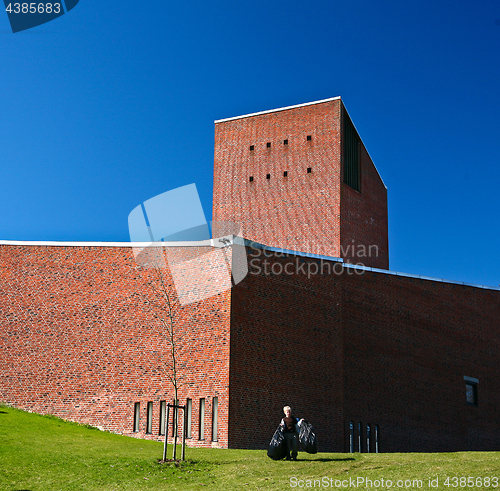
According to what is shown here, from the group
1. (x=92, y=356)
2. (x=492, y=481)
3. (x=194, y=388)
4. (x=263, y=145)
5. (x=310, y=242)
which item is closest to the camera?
(x=492, y=481)

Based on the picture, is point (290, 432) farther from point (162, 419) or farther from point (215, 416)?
point (162, 419)

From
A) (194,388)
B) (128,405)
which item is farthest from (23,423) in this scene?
(194,388)

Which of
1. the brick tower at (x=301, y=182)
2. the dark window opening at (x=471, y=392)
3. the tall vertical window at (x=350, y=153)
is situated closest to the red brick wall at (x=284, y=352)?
the dark window opening at (x=471, y=392)

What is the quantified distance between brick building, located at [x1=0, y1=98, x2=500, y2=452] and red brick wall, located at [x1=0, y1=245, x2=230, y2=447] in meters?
0.05

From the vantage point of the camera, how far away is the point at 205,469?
46.1ft

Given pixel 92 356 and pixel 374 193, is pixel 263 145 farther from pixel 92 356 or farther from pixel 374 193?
pixel 92 356

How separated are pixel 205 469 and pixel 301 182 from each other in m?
22.4

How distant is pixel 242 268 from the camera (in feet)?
73.9

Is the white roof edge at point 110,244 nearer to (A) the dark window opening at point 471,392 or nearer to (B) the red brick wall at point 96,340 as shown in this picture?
(B) the red brick wall at point 96,340

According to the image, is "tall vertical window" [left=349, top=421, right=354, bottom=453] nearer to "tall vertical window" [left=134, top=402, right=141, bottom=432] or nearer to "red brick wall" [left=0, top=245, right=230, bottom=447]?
"red brick wall" [left=0, top=245, right=230, bottom=447]

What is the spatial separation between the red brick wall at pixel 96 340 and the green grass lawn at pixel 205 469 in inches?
196

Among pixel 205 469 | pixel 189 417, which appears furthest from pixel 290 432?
pixel 189 417

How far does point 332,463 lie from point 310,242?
785 inches

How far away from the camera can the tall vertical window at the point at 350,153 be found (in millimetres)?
34781
